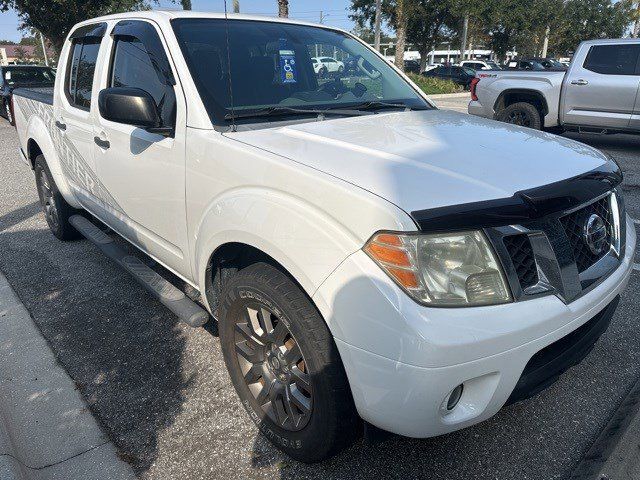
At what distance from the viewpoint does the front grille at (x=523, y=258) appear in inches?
67.7

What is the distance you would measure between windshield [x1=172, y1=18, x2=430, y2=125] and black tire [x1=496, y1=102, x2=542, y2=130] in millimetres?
6940

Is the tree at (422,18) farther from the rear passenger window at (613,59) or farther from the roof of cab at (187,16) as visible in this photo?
the roof of cab at (187,16)

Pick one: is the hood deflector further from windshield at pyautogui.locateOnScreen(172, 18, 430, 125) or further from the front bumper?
windshield at pyautogui.locateOnScreen(172, 18, 430, 125)

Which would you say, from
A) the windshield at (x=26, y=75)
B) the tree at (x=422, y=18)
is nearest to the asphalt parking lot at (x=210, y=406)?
the windshield at (x=26, y=75)

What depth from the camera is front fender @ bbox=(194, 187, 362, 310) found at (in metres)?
1.73

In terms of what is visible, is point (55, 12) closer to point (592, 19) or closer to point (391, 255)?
point (391, 255)

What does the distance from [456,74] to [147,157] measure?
2850 cm

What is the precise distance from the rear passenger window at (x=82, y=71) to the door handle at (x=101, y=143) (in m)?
0.38

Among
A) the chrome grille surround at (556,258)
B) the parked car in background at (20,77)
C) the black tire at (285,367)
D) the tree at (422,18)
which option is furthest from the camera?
the tree at (422,18)

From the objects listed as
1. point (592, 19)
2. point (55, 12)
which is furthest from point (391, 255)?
point (592, 19)

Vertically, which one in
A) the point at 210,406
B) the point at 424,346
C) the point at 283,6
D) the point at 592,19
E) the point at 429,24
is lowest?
the point at 210,406

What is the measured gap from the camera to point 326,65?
3.20 meters

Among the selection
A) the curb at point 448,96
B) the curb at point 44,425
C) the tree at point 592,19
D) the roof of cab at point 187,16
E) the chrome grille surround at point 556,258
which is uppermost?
the tree at point 592,19

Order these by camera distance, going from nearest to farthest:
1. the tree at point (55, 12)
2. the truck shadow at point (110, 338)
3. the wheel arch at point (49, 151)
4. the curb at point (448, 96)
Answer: the truck shadow at point (110, 338), the wheel arch at point (49, 151), the tree at point (55, 12), the curb at point (448, 96)
